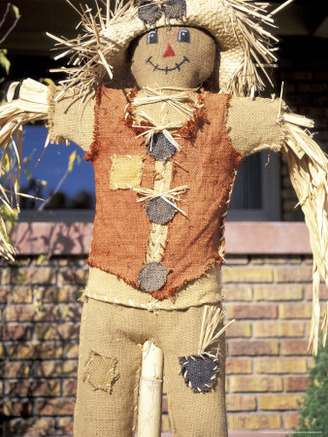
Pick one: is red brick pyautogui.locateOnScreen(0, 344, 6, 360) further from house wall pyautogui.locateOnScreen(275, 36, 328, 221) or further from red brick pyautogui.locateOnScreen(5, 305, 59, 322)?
house wall pyautogui.locateOnScreen(275, 36, 328, 221)

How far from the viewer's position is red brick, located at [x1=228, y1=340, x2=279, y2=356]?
3.18 meters

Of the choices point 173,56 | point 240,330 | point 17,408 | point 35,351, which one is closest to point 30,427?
point 17,408

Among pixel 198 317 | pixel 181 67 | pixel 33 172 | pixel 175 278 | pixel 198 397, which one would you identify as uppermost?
pixel 33 172

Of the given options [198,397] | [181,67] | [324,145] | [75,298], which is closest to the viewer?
[198,397]

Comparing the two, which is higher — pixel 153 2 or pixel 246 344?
pixel 153 2

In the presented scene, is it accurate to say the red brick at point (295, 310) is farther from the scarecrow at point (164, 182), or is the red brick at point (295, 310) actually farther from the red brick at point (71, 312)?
the scarecrow at point (164, 182)

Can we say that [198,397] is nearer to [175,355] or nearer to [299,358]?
[175,355]

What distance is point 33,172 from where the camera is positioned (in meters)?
4.21

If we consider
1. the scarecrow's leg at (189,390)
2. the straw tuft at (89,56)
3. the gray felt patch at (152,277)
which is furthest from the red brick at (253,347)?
the straw tuft at (89,56)

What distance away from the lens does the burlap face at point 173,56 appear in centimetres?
179

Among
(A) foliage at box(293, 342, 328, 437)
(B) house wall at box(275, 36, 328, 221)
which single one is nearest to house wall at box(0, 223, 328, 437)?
(A) foliage at box(293, 342, 328, 437)

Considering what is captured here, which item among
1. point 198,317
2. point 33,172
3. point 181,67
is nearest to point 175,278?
point 198,317

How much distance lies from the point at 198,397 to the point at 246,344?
1.56 m

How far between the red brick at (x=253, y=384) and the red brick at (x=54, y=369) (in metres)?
0.91
